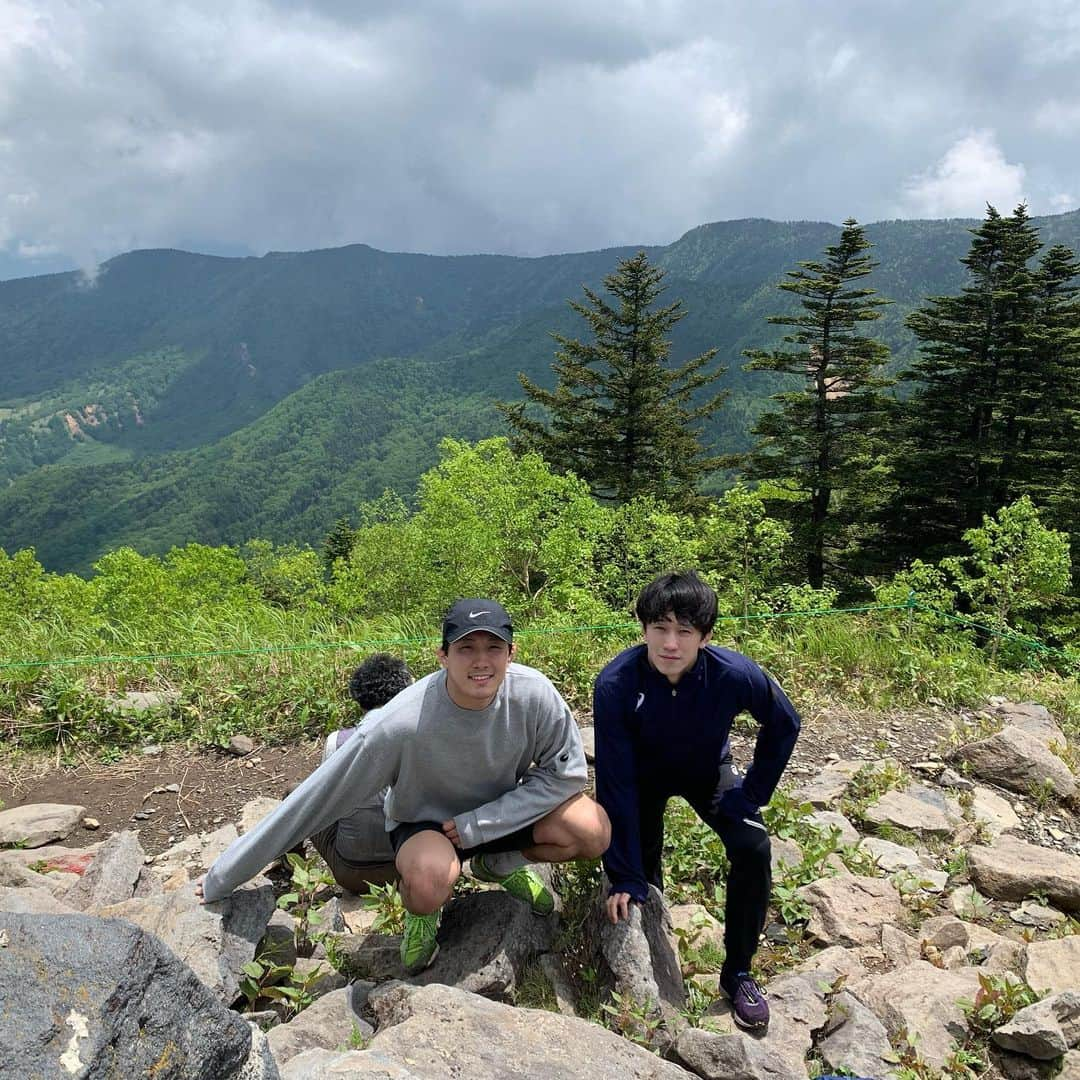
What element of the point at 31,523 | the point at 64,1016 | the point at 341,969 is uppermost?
the point at 64,1016

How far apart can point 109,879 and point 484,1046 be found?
2175mm

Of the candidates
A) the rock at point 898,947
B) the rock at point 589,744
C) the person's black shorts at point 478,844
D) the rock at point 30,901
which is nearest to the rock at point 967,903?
the rock at point 898,947

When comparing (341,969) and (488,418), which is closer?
(341,969)

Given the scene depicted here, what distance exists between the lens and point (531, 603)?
17547mm

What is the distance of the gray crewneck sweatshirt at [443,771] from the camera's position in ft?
8.87

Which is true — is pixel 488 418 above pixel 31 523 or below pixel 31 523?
above

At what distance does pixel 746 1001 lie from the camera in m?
2.58

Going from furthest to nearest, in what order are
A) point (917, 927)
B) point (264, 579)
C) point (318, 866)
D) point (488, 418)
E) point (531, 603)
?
point (488, 418), point (264, 579), point (531, 603), point (318, 866), point (917, 927)

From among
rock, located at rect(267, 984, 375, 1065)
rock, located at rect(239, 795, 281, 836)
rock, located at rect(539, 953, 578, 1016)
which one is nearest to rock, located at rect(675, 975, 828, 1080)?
rock, located at rect(539, 953, 578, 1016)

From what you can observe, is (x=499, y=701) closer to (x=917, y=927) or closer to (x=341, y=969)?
(x=341, y=969)

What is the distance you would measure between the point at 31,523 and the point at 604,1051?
643ft

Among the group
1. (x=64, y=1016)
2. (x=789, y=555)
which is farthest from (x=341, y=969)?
(x=789, y=555)

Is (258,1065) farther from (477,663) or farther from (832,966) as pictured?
(832,966)

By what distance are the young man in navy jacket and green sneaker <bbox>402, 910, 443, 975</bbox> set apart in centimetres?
66
